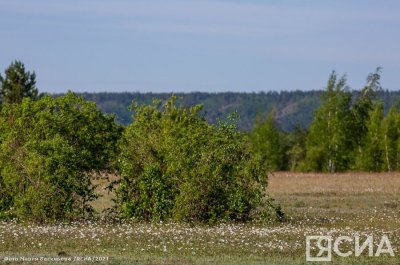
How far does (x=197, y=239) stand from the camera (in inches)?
1071

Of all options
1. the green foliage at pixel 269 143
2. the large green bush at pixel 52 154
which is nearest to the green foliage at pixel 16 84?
the green foliage at pixel 269 143

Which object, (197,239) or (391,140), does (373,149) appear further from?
(197,239)

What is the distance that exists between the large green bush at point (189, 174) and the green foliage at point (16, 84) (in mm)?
63817

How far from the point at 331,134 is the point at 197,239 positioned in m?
75.8

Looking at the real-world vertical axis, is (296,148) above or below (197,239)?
below

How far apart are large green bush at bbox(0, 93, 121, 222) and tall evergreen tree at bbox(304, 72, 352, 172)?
66.5 metres

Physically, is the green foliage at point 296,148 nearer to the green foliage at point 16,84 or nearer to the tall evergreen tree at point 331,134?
the tall evergreen tree at point 331,134

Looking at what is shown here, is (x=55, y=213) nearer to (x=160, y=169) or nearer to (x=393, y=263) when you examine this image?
(x=160, y=169)

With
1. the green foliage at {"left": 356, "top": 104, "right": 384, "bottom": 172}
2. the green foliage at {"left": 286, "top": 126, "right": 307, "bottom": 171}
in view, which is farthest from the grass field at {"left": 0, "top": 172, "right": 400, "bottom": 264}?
the green foliage at {"left": 286, "top": 126, "right": 307, "bottom": 171}

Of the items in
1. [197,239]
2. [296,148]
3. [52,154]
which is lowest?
[296,148]

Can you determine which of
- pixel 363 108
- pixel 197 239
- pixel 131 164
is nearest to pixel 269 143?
pixel 363 108

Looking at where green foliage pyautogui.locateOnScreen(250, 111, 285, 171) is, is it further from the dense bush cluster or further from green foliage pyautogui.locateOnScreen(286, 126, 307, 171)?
the dense bush cluster

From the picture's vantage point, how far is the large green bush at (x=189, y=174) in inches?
1314

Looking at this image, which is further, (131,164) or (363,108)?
(363,108)
